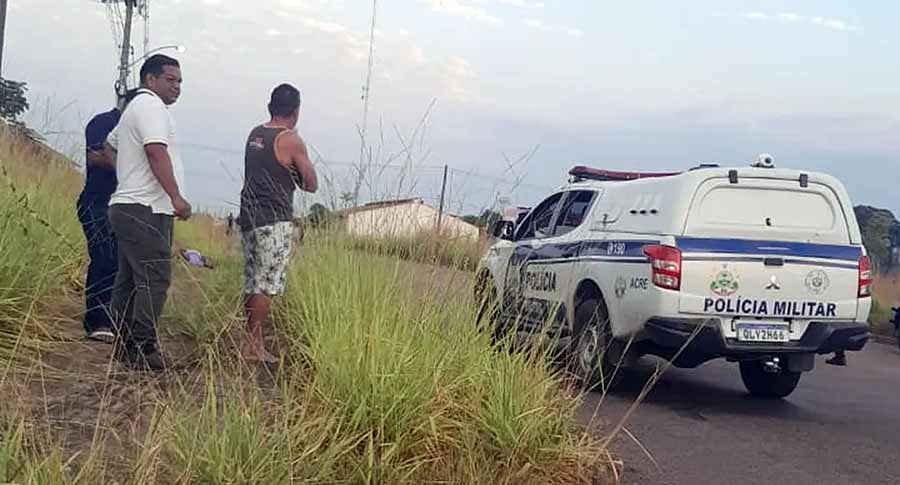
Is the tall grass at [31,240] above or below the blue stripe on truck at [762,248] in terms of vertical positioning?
below

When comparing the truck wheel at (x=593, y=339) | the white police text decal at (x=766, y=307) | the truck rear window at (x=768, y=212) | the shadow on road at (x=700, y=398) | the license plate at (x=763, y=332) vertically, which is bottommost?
the shadow on road at (x=700, y=398)

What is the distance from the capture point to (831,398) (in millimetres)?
9273

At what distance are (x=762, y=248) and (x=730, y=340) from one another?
0.73m

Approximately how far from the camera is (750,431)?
7199mm

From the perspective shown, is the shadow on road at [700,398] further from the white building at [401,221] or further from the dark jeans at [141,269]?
the dark jeans at [141,269]

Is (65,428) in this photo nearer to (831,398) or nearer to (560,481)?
(560,481)

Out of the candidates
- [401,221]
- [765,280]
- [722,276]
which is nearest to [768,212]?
[765,280]

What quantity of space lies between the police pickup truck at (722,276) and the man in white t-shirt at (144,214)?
2281 millimetres

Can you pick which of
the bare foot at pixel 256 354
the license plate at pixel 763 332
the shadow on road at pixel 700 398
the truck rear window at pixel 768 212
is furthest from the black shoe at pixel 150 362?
the license plate at pixel 763 332

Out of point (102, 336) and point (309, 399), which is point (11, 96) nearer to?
point (102, 336)

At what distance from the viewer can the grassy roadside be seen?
372 cm

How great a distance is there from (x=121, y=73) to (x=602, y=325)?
31.2 feet

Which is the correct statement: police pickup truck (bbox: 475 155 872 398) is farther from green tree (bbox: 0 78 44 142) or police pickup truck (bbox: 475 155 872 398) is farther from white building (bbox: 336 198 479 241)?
green tree (bbox: 0 78 44 142)

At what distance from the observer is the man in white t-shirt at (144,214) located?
5.52 m
